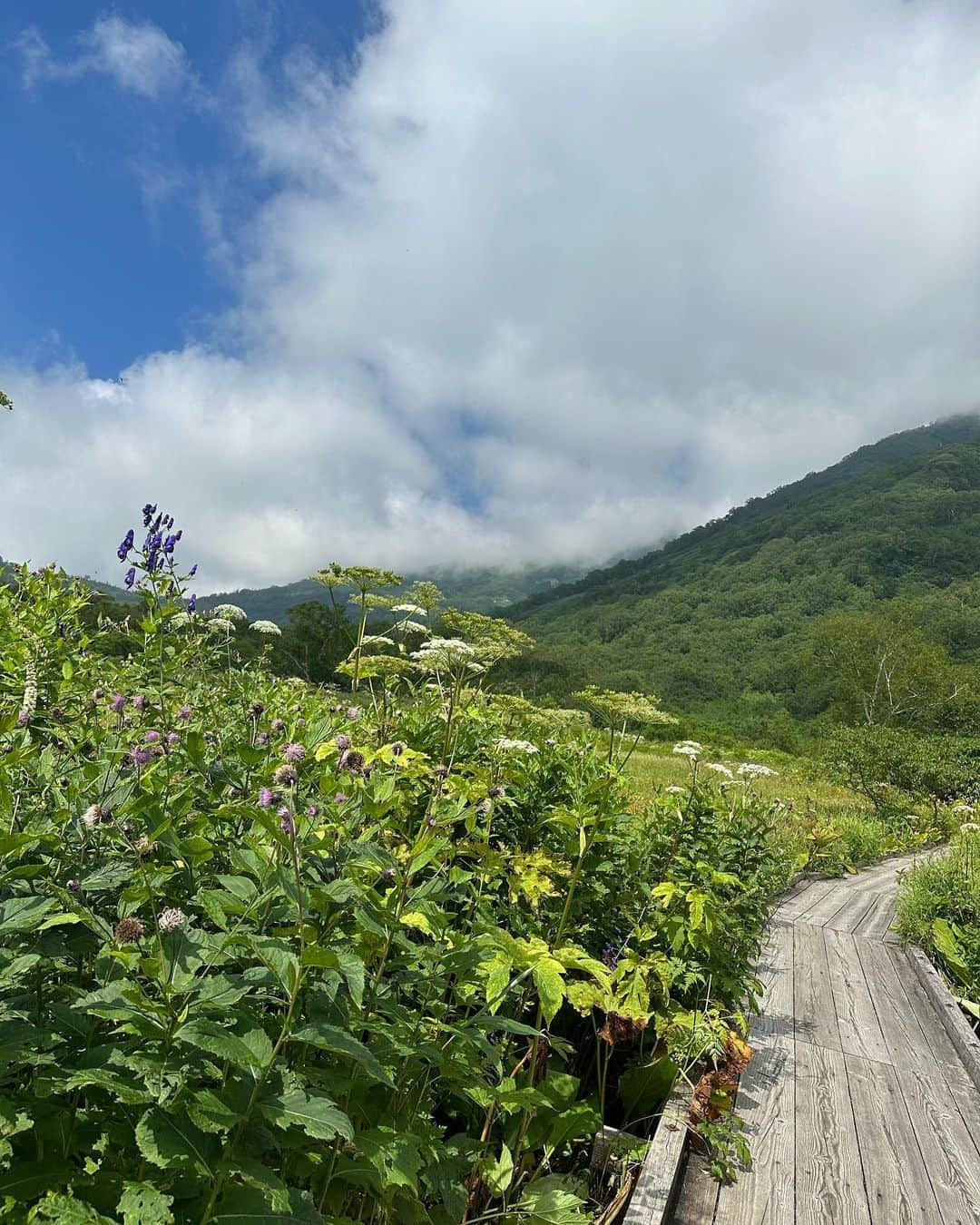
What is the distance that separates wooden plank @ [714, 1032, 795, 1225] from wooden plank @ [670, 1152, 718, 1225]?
0.12 ft

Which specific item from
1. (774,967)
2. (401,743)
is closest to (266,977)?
(401,743)

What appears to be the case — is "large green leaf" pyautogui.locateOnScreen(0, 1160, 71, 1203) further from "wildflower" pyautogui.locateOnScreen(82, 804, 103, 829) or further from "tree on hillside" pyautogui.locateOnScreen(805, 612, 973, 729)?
"tree on hillside" pyautogui.locateOnScreen(805, 612, 973, 729)

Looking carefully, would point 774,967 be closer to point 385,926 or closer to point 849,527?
point 385,926

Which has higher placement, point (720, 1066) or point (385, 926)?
point (385, 926)

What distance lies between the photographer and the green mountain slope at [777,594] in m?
82.6

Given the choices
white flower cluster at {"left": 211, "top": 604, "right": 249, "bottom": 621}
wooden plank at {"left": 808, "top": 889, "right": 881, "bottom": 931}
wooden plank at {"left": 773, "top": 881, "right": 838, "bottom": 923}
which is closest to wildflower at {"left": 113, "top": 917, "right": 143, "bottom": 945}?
white flower cluster at {"left": 211, "top": 604, "right": 249, "bottom": 621}

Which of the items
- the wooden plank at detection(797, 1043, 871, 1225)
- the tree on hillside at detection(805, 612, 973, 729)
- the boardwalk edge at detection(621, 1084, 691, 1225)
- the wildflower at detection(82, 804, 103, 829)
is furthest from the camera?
the tree on hillside at detection(805, 612, 973, 729)

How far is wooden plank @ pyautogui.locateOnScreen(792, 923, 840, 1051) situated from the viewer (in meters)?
4.21

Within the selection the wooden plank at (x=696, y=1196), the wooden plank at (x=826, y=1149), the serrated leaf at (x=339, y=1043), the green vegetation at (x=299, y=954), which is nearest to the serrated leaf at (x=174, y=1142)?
the green vegetation at (x=299, y=954)

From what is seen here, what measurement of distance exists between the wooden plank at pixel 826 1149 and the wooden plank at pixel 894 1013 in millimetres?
592

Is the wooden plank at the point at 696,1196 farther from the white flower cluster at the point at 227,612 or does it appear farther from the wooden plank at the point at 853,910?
the wooden plank at the point at 853,910

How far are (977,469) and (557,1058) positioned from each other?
17785cm

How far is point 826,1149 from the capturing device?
3094mm

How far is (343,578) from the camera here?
4125 millimetres
